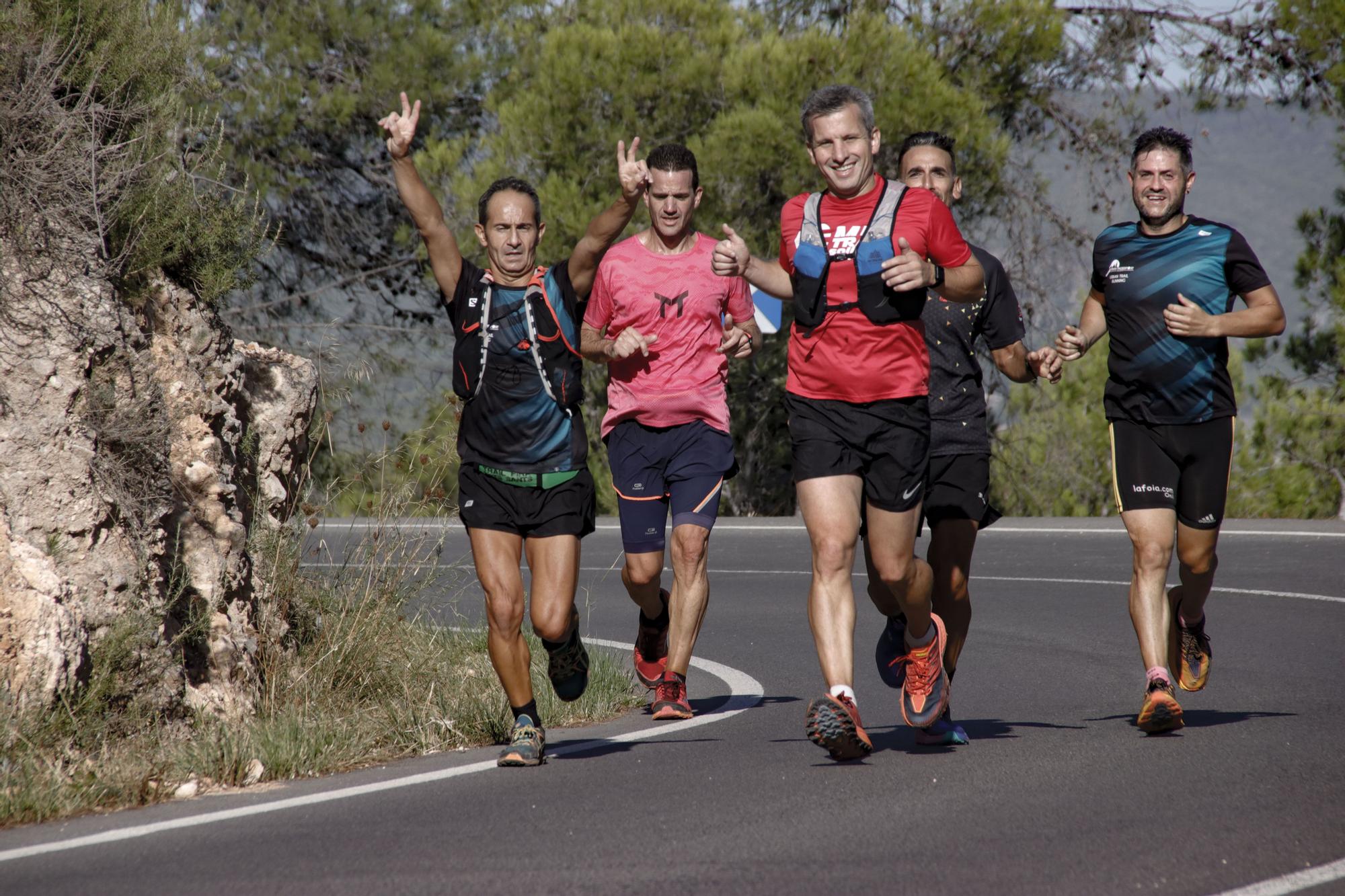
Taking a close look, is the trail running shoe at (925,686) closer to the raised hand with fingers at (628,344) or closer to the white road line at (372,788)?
the white road line at (372,788)

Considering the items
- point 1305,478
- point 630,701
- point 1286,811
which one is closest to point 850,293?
point 1286,811

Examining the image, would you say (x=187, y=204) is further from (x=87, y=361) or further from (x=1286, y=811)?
(x=1286, y=811)

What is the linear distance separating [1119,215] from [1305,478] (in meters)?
4.97

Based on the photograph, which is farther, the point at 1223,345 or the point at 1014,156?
the point at 1014,156

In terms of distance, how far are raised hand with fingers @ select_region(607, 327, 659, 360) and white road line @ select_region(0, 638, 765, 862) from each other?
159 cm

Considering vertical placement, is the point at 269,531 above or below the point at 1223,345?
below

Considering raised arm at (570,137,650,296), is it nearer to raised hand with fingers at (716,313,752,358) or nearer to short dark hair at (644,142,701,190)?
short dark hair at (644,142,701,190)

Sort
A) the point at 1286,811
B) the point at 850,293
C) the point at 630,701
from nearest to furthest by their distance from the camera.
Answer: the point at 1286,811, the point at 850,293, the point at 630,701

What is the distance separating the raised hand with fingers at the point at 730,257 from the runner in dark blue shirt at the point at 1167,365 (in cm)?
153

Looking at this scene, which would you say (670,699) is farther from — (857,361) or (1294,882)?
(1294,882)

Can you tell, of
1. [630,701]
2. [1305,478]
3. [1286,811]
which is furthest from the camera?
[1305,478]

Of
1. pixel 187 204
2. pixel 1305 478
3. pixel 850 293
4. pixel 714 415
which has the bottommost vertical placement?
pixel 1305 478

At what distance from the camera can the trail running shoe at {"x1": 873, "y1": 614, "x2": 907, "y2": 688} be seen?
22.8ft

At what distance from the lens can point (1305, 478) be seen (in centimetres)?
2547
